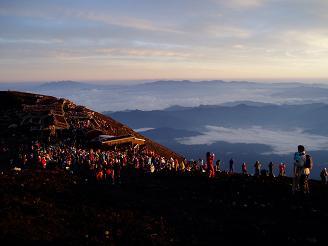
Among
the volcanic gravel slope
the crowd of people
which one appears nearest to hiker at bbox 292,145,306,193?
the crowd of people

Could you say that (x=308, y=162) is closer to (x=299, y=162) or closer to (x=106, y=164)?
(x=299, y=162)

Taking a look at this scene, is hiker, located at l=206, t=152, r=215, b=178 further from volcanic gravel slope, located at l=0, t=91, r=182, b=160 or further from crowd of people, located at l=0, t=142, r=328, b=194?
volcanic gravel slope, located at l=0, t=91, r=182, b=160

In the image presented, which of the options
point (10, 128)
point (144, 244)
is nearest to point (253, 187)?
point (144, 244)

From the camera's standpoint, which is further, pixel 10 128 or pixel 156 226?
pixel 10 128

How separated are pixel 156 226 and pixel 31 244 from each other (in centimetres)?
691

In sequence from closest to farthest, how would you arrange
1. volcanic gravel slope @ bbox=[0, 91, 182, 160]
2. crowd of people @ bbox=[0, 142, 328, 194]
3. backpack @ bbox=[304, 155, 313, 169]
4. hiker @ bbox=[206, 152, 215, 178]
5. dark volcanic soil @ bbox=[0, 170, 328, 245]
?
dark volcanic soil @ bbox=[0, 170, 328, 245] → backpack @ bbox=[304, 155, 313, 169] → hiker @ bbox=[206, 152, 215, 178] → crowd of people @ bbox=[0, 142, 328, 194] → volcanic gravel slope @ bbox=[0, 91, 182, 160]

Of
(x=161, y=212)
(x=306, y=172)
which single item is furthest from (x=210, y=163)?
(x=161, y=212)

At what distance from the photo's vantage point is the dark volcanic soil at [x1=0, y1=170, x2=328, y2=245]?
69.9 ft

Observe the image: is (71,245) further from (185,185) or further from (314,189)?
(314,189)

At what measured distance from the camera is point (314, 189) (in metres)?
29.8

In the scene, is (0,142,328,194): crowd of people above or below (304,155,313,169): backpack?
below

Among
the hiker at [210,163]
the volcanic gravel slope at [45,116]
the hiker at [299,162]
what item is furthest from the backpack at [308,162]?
the volcanic gravel slope at [45,116]

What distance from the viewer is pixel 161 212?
2594 centimetres

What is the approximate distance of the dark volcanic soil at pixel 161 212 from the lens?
69.9 ft
